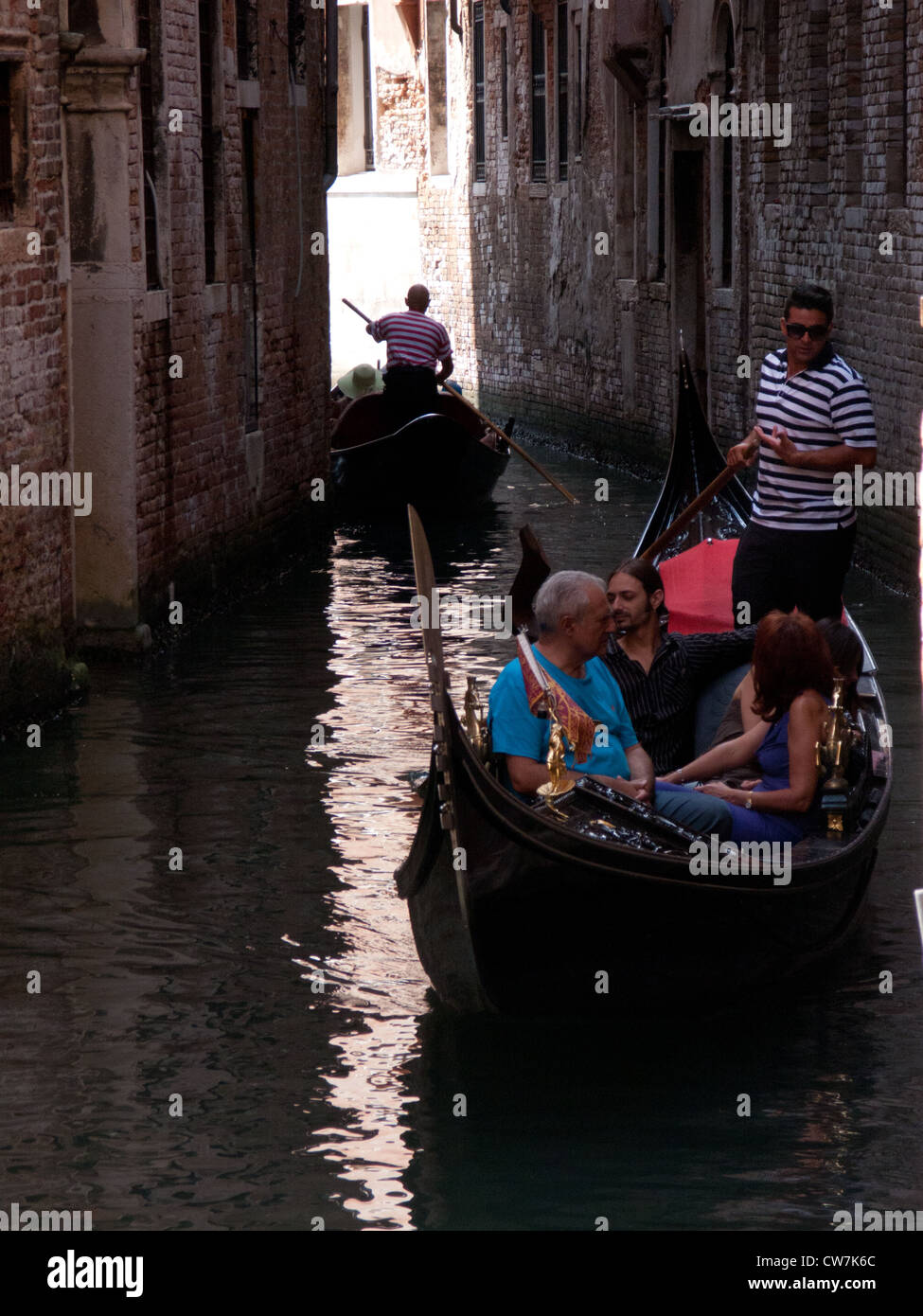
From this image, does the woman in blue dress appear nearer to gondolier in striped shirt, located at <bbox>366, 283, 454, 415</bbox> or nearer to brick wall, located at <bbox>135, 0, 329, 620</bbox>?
brick wall, located at <bbox>135, 0, 329, 620</bbox>

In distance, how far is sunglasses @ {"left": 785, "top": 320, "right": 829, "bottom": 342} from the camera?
6180 millimetres

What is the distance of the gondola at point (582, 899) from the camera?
4.39 m

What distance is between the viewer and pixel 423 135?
24953mm

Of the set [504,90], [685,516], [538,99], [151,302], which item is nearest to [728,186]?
[538,99]

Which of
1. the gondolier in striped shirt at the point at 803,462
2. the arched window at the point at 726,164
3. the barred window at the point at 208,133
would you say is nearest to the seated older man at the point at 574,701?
the gondolier in striped shirt at the point at 803,462

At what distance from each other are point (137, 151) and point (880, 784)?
4414mm

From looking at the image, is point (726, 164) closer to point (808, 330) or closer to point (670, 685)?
point (808, 330)

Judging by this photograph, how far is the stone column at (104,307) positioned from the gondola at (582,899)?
3974 millimetres

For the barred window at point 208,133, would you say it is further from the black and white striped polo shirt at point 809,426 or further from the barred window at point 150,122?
the black and white striped polo shirt at point 809,426

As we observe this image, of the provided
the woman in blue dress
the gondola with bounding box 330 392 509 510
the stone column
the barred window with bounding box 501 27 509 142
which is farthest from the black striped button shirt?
the barred window with bounding box 501 27 509 142

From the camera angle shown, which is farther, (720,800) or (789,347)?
(789,347)

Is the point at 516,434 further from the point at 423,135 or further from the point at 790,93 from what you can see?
the point at 790,93
